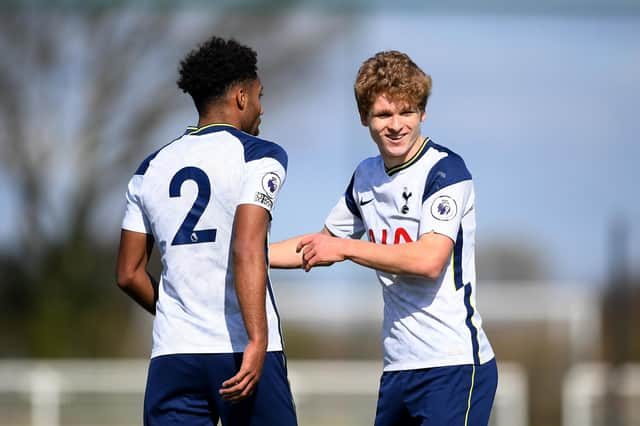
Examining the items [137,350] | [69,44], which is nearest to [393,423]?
[137,350]

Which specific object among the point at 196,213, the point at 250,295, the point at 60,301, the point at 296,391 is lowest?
the point at 296,391

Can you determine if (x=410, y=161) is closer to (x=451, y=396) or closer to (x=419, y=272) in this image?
(x=419, y=272)

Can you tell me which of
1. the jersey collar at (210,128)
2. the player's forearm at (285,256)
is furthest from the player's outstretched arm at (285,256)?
the jersey collar at (210,128)

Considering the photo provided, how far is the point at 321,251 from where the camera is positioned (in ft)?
10.3

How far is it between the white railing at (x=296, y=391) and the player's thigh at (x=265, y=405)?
784 cm

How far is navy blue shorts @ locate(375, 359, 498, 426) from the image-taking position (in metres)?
3.26

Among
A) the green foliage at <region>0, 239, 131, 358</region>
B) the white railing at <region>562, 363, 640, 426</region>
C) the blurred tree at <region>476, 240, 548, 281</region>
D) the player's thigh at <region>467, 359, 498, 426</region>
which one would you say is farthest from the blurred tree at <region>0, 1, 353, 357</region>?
the player's thigh at <region>467, 359, 498, 426</region>

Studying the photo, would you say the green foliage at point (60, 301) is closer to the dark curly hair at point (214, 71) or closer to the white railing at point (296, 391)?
the white railing at point (296, 391)

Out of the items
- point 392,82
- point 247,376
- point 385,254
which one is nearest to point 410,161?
point 392,82

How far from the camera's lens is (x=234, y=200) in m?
3.15

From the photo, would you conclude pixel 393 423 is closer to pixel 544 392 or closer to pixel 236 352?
pixel 236 352

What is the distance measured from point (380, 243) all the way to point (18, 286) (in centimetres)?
954

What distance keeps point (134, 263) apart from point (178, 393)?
0.47m

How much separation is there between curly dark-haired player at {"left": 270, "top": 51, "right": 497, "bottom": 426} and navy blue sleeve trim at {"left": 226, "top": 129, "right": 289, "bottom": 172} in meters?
0.27
